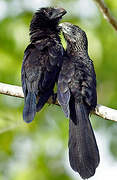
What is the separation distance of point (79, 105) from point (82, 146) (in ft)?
1.39

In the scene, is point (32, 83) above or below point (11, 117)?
above

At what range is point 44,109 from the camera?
702 cm

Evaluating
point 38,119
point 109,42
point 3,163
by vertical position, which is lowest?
point 3,163

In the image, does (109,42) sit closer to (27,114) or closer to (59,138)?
(59,138)

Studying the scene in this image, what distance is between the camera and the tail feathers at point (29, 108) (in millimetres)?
5352

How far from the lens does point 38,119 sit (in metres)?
6.92

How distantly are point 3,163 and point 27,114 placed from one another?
1925mm

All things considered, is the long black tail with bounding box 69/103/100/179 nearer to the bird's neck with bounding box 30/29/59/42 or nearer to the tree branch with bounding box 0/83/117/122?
the tree branch with bounding box 0/83/117/122

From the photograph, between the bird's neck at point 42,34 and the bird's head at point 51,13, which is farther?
the bird's head at point 51,13

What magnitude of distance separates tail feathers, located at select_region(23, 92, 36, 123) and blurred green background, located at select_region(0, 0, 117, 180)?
1.09 m

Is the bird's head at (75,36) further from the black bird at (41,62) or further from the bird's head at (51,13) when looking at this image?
the bird's head at (51,13)

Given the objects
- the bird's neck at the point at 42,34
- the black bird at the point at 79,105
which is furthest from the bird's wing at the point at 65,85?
the bird's neck at the point at 42,34

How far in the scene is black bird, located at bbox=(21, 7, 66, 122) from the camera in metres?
5.55

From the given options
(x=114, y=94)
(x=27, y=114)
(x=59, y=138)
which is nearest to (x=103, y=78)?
(x=114, y=94)
